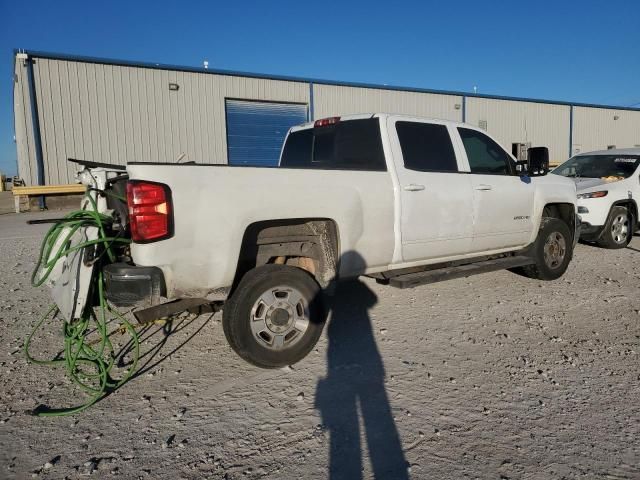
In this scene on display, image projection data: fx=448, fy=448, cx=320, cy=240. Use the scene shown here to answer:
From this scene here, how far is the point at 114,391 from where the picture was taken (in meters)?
3.24

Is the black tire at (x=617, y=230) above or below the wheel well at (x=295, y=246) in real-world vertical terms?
below

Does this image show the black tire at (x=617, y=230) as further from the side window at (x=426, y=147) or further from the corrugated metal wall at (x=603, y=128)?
the corrugated metal wall at (x=603, y=128)

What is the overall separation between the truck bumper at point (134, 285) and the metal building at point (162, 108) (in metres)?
14.2

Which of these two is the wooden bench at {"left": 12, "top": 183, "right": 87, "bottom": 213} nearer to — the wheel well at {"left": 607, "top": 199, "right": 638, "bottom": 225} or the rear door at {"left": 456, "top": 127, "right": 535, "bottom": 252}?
the rear door at {"left": 456, "top": 127, "right": 535, "bottom": 252}

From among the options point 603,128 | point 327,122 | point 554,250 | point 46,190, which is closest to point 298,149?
point 327,122

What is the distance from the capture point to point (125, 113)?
1597cm

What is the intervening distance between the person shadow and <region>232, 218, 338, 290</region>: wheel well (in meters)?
0.66

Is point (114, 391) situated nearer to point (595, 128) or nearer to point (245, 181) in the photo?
point (245, 181)

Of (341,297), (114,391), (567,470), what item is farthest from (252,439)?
(341,297)

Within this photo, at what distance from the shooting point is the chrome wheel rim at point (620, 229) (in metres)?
7.93

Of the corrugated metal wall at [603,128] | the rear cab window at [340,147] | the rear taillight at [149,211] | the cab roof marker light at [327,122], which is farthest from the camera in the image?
the corrugated metal wall at [603,128]

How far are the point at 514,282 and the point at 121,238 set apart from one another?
16.0 ft

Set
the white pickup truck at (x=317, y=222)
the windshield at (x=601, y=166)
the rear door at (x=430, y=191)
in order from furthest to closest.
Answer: the windshield at (x=601, y=166), the rear door at (x=430, y=191), the white pickup truck at (x=317, y=222)

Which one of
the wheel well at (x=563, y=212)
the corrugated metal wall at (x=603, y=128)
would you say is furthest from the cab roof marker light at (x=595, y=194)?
the corrugated metal wall at (x=603, y=128)
